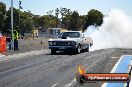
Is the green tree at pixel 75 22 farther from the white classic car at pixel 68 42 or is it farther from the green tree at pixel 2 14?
the white classic car at pixel 68 42

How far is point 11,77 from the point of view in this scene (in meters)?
Result: 12.7

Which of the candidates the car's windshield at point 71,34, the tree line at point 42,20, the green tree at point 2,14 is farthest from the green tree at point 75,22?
the car's windshield at point 71,34

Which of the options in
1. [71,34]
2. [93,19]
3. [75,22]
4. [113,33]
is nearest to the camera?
[71,34]

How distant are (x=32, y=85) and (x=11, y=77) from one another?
2.26 m

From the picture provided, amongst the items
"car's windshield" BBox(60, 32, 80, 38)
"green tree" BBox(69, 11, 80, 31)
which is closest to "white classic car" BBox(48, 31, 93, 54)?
"car's windshield" BBox(60, 32, 80, 38)

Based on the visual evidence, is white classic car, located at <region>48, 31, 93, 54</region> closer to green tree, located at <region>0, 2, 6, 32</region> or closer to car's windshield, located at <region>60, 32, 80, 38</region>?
car's windshield, located at <region>60, 32, 80, 38</region>

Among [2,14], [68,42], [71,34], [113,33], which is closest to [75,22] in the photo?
[2,14]

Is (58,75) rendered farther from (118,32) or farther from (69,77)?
(118,32)

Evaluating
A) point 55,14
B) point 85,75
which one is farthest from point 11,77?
point 55,14

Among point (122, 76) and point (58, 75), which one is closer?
point (122, 76)

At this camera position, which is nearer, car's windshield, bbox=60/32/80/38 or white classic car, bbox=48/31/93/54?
white classic car, bbox=48/31/93/54

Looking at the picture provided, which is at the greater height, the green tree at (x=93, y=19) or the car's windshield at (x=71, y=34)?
the green tree at (x=93, y=19)

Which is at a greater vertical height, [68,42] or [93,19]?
[93,19]

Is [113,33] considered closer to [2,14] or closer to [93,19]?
[2,14]
